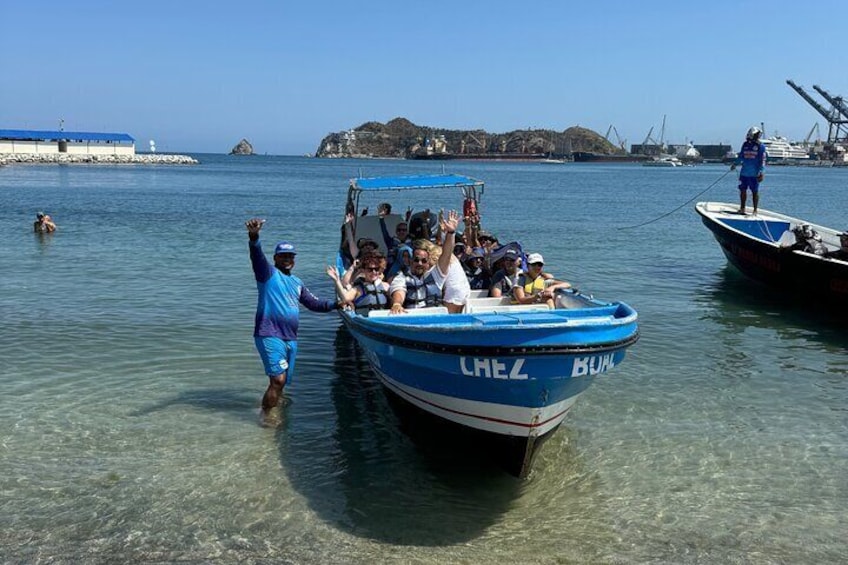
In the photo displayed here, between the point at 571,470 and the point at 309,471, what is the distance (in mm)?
2793

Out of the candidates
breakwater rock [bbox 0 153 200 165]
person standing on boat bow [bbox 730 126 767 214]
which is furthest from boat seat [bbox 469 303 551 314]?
breakwater rock [bbox 0 153 200 165]

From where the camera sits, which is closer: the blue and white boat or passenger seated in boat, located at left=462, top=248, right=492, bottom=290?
the blue and white boat

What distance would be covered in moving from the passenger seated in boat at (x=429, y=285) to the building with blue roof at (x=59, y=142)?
376 ft

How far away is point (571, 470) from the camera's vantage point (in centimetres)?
804

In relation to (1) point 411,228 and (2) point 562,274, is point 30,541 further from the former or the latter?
(2) point 562,274

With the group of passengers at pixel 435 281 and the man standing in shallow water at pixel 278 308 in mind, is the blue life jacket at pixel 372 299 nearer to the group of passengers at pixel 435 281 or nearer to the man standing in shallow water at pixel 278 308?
the group of passengers at pixel 435 281

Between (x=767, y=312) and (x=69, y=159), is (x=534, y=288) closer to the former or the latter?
(x=767, y=312)

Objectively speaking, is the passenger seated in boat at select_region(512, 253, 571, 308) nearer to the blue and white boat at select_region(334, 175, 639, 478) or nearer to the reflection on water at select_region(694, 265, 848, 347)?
the blue and white boat at select_region(334, 175, 639, 478)

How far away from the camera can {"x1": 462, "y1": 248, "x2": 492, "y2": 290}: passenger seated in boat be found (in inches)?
442

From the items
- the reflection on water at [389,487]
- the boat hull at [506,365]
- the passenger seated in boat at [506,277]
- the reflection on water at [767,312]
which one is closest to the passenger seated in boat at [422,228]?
the passenger seated in boat at [506,277]

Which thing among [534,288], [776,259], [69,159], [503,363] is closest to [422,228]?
[534,288]

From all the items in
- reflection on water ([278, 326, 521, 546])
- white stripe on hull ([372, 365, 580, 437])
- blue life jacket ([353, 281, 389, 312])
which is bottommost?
reflection on water ([278, 326, 521, 546])

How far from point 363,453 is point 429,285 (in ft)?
6.79

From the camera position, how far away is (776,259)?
16.7m
